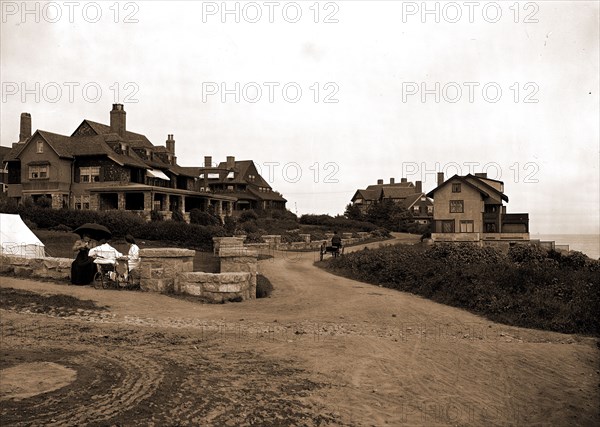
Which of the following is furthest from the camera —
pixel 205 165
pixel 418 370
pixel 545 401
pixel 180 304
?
pixel 205 165

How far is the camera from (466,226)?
1987 inches

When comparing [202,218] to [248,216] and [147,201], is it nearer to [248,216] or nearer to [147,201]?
[147,201]

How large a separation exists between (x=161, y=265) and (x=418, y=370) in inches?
322

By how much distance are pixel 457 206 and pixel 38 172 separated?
41.7 m

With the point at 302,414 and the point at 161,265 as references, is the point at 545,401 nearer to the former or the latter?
the point at 302,414

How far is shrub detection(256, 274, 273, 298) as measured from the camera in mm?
13820

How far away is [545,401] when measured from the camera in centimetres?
644

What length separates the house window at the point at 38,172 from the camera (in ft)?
146

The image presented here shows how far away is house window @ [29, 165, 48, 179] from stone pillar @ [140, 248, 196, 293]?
1459 inches

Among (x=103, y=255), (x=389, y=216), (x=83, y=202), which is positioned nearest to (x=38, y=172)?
(x=83, y=202)

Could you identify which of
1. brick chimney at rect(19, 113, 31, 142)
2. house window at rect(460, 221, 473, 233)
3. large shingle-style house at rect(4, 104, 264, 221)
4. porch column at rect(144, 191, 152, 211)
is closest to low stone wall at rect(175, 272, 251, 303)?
large shingle-style house at rect(4, 104, 264, 221)

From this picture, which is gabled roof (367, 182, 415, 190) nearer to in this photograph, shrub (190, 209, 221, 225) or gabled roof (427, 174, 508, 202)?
gabled roof (427, 174, 508, 202)

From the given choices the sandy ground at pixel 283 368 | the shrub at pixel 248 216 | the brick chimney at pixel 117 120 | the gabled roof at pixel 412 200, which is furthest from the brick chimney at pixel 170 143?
the sandy ground at pixel 283 368

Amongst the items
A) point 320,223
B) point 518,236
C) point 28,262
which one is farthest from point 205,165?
point 28,262
